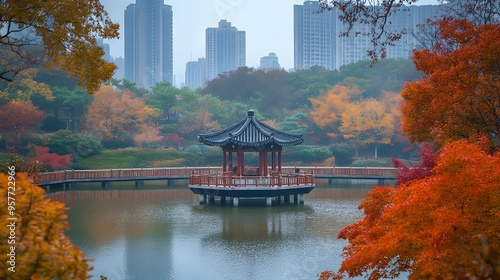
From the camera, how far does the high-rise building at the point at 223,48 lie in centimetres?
17100

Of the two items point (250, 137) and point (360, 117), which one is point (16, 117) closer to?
point (250, 137)

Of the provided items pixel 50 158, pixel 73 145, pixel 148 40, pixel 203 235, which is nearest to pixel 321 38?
pixel 148 40

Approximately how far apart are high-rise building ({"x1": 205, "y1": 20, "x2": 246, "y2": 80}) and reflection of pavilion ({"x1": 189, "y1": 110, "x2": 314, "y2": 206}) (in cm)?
14239

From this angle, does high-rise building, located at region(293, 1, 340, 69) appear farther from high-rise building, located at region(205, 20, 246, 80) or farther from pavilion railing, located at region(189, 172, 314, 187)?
pavilion railing, located at region(189, 172, 314, 187)

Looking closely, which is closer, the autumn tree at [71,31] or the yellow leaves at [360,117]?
the autumn tree at [71,31]

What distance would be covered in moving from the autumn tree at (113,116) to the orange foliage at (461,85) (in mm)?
35140

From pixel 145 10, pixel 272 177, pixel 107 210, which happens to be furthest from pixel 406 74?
pixel 145 10

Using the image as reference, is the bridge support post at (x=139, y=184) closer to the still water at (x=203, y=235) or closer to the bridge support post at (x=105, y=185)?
the bridge support post at (x=105, y=185)

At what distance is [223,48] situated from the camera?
563 ft

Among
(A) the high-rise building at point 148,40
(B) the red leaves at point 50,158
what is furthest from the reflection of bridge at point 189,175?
(A) the high-rise building at point 148,40

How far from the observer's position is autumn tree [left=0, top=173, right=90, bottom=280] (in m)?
4.16

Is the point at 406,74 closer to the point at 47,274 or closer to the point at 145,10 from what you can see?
the point at 47,274

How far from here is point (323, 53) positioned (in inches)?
5300

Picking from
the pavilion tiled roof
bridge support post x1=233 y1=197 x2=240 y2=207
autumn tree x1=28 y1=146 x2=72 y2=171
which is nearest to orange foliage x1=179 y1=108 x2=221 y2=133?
autumn tree x1=28 y1=146 x2=72 y2=171
